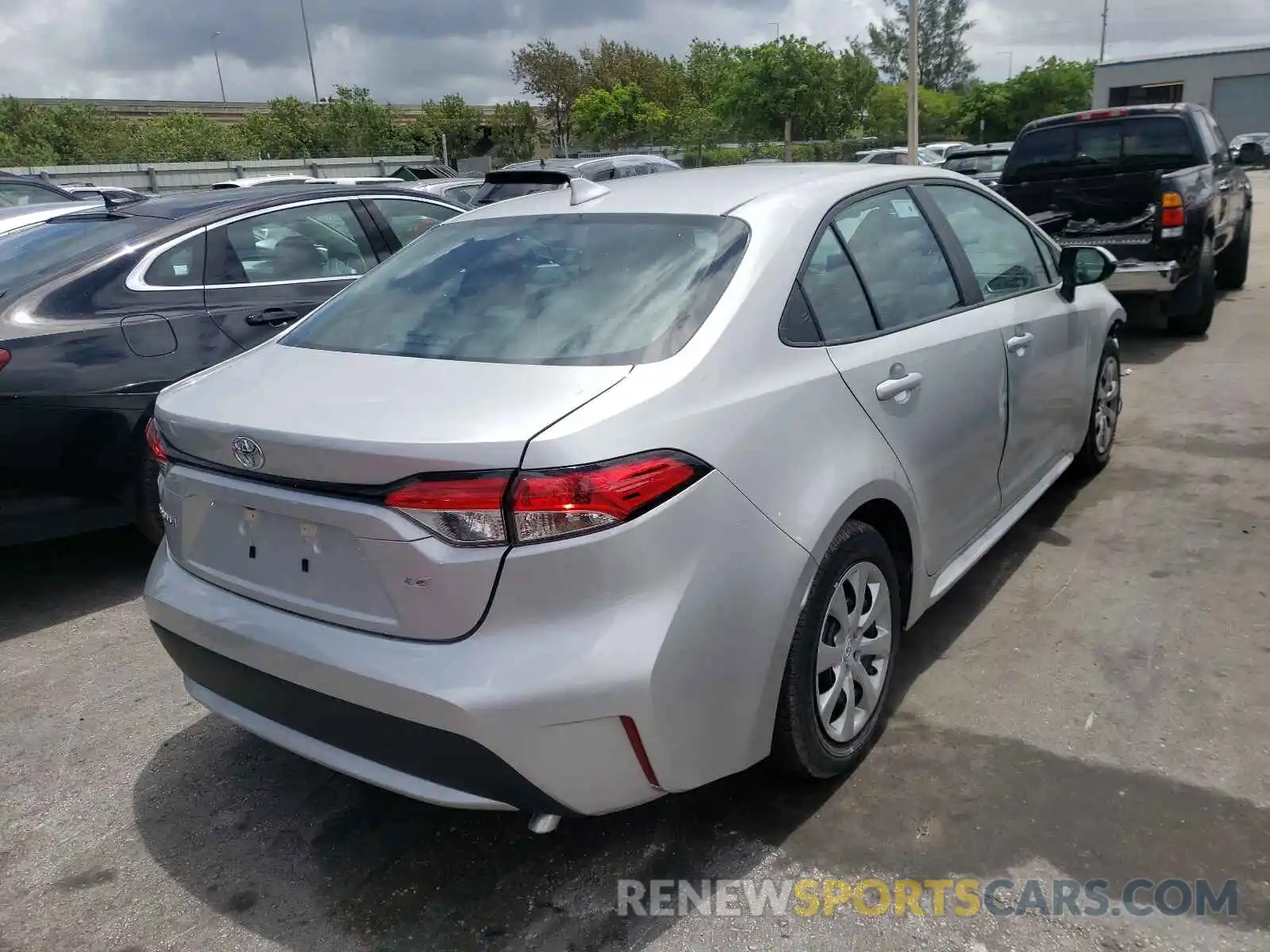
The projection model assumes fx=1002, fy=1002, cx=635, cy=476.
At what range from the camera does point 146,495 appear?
4332mm

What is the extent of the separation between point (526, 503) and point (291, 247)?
3.74 m

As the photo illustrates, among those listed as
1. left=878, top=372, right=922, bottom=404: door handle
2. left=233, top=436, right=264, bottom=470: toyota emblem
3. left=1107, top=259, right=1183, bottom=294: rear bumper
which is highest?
left=233, top=436, right=264, bottom=470: toyota emblem

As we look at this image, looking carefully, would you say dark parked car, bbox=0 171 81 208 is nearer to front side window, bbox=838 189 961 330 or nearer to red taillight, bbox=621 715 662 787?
Answer: front side window, bbox=838 189 961 330

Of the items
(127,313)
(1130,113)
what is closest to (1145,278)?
(1130,113)

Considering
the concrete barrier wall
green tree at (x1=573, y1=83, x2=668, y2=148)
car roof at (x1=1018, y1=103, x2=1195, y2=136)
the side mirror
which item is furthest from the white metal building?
the side mirror

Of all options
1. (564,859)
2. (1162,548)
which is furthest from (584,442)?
(1162,548)

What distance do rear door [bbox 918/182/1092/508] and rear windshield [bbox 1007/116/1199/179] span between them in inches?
185

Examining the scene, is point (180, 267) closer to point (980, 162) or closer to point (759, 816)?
point (759, 816)

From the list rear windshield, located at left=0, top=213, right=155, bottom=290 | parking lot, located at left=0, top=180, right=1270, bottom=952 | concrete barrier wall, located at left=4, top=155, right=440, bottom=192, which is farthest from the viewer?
concrete barrier wall, located at left=4, top=155, right=440, bottom=192

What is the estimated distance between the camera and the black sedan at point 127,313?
406 cm

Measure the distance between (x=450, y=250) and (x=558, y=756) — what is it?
1771 millimetres

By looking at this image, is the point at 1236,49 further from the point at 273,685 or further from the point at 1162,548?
the point at 273,685

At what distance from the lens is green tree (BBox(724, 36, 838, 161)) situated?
119 ft

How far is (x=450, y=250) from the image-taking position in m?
3.21
